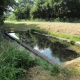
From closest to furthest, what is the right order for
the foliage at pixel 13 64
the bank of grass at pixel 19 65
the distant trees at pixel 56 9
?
the foliage at pixel 13 64
the bank of grass at pixel 19 65
the distant trees at pixel 56 9

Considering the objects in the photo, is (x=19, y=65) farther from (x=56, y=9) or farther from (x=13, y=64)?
(x=56, y=9)

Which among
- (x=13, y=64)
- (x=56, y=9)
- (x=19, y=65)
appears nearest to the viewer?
(x=13, y=64)

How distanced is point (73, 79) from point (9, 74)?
64.4 inches

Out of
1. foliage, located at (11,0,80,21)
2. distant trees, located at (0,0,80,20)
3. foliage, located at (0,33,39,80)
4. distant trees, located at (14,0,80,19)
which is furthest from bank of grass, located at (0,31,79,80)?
distant trees, located at (14,0,80,19)

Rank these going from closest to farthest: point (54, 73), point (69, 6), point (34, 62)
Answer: point (54, 73)
point (34, 62)
point (69, 6)

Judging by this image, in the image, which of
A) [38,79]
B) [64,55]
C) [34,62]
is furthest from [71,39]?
[38,79]

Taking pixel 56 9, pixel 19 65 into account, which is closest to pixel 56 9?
pixel 56 9

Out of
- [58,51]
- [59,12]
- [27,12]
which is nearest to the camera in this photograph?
[58,51]

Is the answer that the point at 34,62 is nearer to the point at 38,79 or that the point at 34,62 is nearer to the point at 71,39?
the point at 38,79

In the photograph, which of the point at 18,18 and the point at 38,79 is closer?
the point at 38,79

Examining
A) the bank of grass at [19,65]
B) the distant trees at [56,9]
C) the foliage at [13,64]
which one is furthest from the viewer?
the distant trees at [56,9]

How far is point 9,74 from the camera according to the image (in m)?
3.73

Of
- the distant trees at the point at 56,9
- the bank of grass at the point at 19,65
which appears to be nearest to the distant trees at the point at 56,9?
the distant trees at the point at 56,9

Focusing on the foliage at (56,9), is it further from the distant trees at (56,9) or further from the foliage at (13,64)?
the foliage at (13,64)
